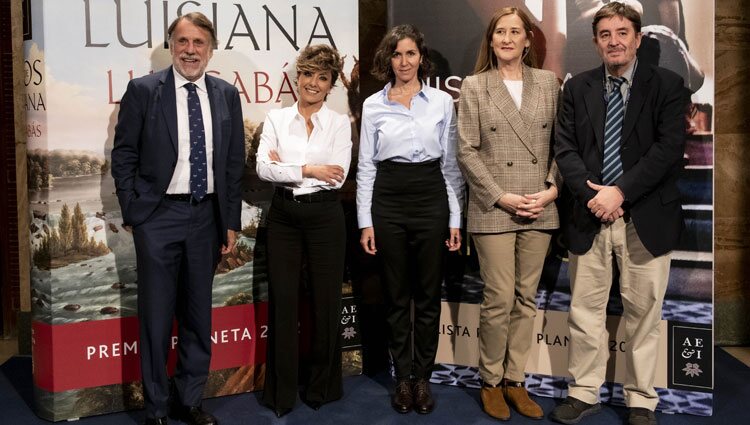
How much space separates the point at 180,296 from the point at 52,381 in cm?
76

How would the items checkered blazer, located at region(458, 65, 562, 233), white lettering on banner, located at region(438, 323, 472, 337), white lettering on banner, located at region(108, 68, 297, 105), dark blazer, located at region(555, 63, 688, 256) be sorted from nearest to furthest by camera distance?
1. dark blazer, located at region(555, 63, 688, 256)
2. checkered blazer, located at region(458, 65, 562, 233)
3. white lettering on banner, located at region(108, 68, 297, 105)
4. white lettering on banner, located at region(438, 323, 472, 337)

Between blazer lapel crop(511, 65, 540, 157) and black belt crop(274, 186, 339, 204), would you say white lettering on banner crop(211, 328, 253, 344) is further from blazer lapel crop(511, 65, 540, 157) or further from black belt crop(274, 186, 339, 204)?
blazer lapel crop(511, 65, 540, 157)

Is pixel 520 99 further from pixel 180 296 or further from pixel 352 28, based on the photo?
pixel 180 296

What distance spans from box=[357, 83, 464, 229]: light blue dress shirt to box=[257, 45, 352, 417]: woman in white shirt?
0.11 m

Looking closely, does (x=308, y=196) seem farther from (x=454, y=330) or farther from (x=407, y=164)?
(x=454, y=330)

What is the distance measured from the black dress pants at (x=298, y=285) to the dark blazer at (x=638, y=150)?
1119 millimetres

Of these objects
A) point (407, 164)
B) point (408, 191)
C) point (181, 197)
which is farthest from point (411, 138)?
point (181, 197)

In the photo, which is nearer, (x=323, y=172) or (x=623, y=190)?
(x=623, y=190)

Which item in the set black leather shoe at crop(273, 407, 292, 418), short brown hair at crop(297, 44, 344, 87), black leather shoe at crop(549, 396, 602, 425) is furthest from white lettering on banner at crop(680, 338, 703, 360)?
short brown hair at crop(297, 44, 344, 87)

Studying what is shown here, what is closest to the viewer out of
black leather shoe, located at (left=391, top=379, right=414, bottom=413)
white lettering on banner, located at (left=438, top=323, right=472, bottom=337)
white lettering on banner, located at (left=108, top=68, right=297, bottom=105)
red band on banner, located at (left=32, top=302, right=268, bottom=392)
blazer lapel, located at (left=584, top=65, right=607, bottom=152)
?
blazer lapel, located at (left=584, top=65, right=607, bottom=152)

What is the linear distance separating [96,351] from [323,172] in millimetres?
1414

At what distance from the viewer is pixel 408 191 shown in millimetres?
3430

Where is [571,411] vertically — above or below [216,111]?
below

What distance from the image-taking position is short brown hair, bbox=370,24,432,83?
341 cm
